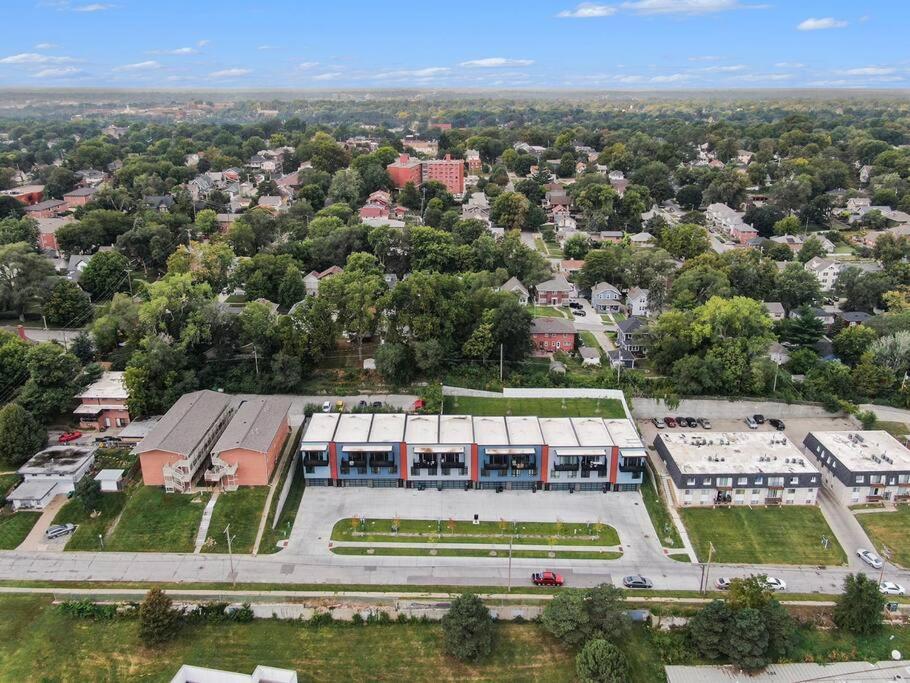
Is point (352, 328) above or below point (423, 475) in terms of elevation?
above

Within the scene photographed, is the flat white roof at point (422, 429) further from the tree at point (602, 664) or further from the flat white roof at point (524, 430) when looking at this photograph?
the tree at point (602, 664)

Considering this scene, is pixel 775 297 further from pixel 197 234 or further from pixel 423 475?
pixel 197 234

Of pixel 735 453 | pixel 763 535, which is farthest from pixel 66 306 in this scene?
pixel 763 535

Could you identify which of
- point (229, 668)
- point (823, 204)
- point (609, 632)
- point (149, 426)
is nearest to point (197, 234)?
point (149, 426)

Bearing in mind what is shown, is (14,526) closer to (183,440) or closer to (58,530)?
(58,530)

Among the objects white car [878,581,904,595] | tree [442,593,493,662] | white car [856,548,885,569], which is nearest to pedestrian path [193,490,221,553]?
tree [442,593,493,662]

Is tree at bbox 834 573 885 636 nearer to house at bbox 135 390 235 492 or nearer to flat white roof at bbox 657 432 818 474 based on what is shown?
flat white roof at bbox 657 432 818 474
